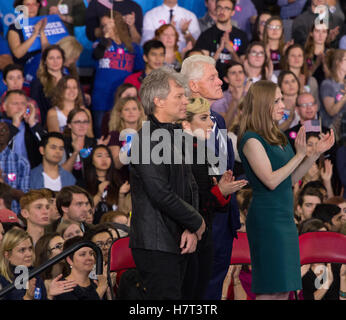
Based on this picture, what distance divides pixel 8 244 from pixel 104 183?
1.69 meters

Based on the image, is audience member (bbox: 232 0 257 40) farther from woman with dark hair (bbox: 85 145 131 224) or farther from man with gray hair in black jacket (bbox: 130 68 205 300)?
man with gray hair in black jacket (bbox: 130 68 205 300)

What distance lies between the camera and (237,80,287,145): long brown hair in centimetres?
398

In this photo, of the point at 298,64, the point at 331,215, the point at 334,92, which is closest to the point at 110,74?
the point at 298,64

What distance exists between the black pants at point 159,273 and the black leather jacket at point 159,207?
0.11 ft

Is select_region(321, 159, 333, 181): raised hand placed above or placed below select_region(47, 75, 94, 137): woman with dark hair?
below

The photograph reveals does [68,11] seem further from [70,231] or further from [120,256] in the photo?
[120,256]

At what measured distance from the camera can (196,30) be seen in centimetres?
846

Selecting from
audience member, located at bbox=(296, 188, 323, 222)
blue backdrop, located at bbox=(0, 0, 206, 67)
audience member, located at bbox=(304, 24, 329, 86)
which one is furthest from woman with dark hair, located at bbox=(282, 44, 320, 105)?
audience member, located at bbox=(296, 188, 323, 222)

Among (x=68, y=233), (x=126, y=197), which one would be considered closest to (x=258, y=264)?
(x=68, y=233)

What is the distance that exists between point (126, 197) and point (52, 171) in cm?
67

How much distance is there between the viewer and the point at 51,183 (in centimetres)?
669

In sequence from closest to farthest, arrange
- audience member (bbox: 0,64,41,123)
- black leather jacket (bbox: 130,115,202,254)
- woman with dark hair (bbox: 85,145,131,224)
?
black leather jacket (bbox: 130,115,202,254)
woman with dark hair (bbox: 85,145,131,224)
audience member (bbox: 0,64,41,123)

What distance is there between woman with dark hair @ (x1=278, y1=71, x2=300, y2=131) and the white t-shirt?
2.25m

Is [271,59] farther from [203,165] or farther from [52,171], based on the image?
[203,165]
